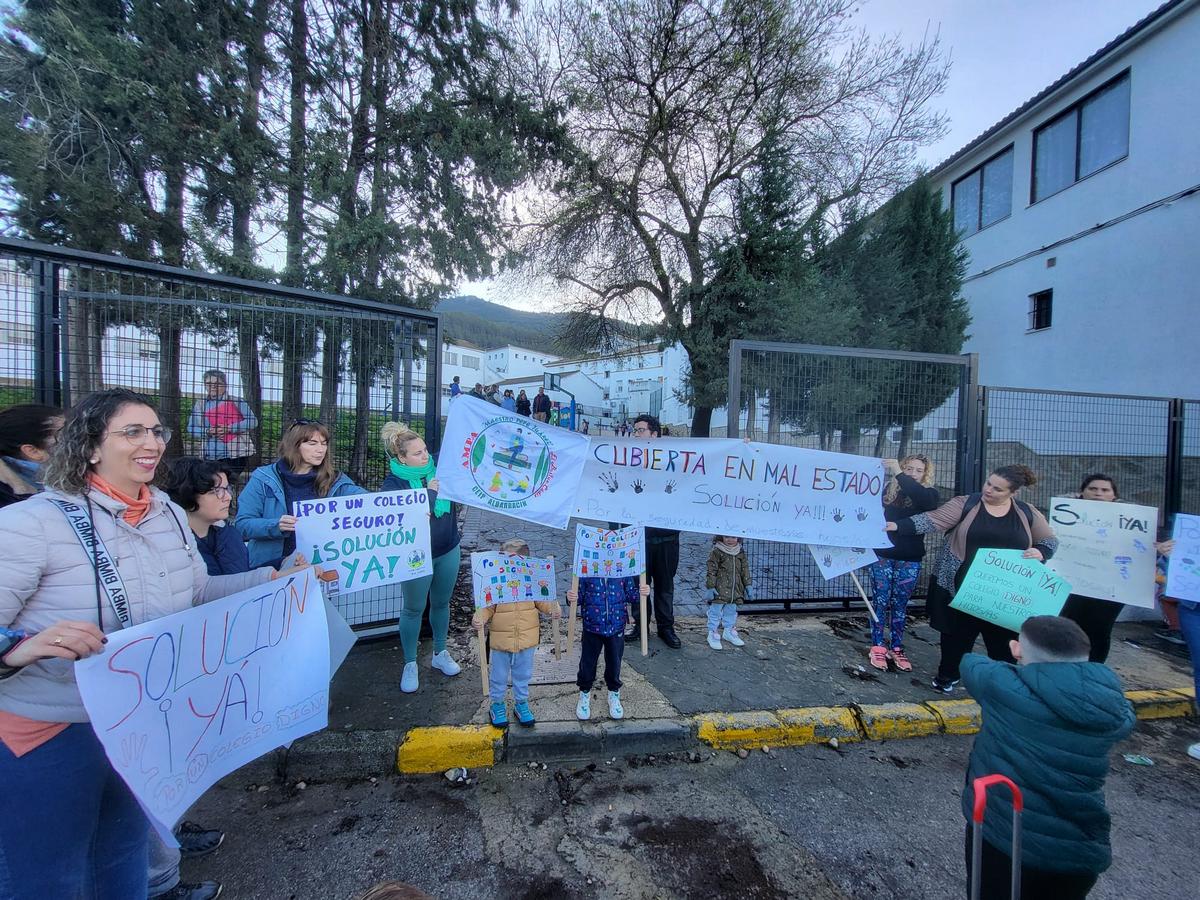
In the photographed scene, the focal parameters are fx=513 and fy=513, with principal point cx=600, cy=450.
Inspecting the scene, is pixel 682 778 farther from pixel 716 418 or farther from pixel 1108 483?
pixel 716 418

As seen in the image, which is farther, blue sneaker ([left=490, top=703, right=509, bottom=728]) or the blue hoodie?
blue sneaker ([left=490, top=703, right=509, bottom=728])

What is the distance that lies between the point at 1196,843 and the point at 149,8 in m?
13.6

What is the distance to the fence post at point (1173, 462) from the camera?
5.91 metres

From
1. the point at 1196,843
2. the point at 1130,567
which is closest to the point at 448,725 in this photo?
the point at 1196,843

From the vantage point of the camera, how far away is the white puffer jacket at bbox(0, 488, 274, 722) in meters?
1.46

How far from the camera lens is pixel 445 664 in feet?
12.8

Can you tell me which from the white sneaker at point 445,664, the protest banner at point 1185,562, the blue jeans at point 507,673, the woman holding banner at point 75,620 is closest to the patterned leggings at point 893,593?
the protest banner at point 1185,562

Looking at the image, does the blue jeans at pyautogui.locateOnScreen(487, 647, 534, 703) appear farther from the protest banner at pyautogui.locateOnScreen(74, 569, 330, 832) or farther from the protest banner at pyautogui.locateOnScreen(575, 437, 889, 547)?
the protest banner at pyautogui.locateOnScreen(575, 437, 889, 547)

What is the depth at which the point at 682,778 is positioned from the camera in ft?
9.96

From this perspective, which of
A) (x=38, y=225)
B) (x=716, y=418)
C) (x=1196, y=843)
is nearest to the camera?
(x=1196, y=843)

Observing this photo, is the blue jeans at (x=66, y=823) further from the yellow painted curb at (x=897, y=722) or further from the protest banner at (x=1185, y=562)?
the protest banner at (x=1185, y=562)

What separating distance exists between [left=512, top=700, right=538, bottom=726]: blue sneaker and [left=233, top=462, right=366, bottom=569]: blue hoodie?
175 centimetres

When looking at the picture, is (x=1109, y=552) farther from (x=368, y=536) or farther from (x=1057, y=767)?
(x=368, y=536)

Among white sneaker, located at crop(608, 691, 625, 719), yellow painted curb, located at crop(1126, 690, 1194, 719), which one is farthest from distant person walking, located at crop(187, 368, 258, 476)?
yellow painted curb, located at crop(1126, 690, 1194, 719)
